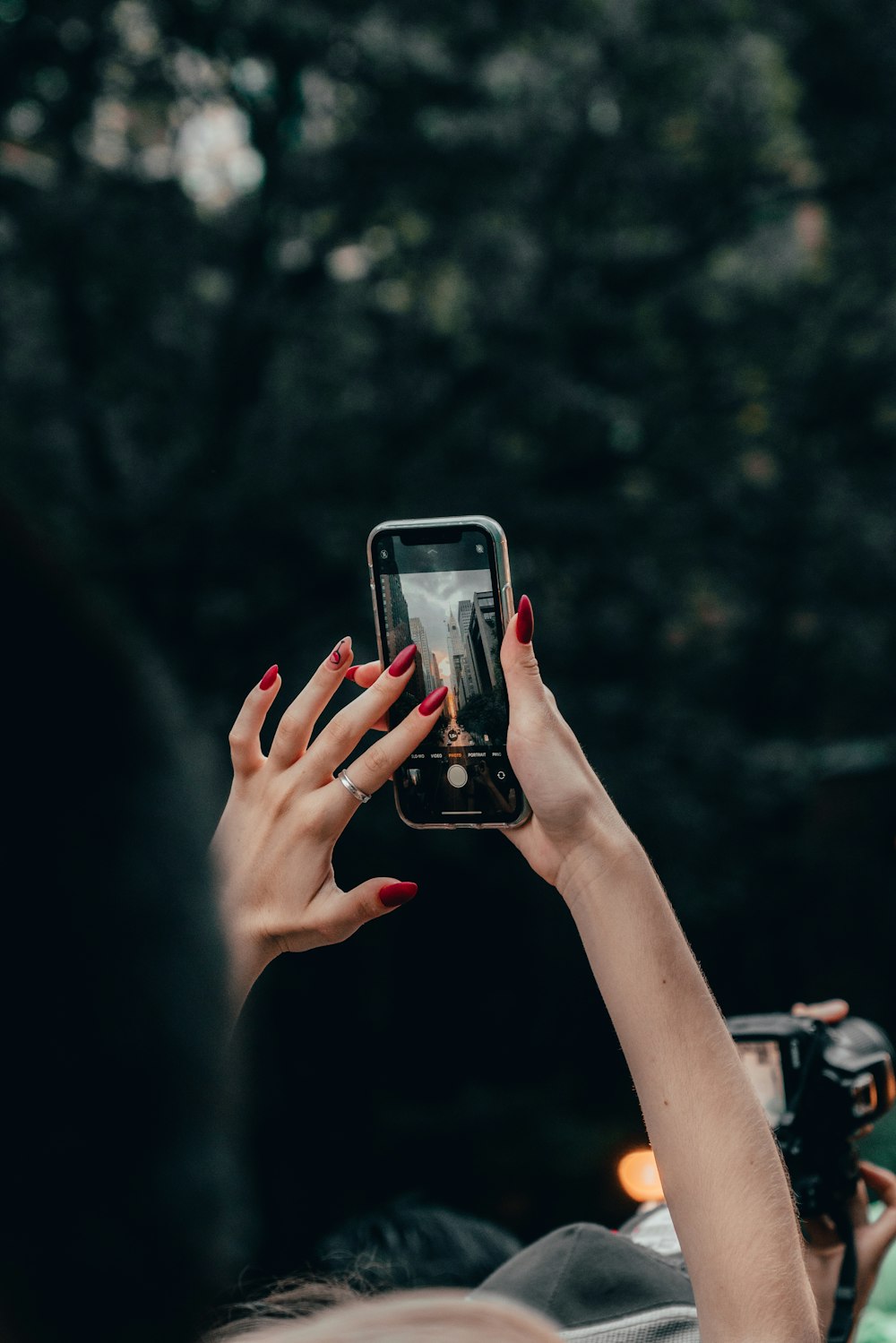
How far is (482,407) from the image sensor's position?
570 centimetres

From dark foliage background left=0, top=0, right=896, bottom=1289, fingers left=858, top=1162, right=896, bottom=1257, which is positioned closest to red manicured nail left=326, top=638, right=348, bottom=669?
fingers left=858, top=1162, right=896, bottom=1257

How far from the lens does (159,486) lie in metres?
5.34

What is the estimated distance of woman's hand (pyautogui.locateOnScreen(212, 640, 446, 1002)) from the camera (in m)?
1.08

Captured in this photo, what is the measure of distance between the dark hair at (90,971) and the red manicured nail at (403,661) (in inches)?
24.8

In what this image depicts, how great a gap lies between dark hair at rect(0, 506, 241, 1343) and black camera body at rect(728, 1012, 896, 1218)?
41.7 inches

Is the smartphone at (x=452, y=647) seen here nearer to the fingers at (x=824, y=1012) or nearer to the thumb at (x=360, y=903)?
the thumb at (x=360, y=903)

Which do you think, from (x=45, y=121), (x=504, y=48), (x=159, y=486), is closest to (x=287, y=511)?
(x=159, y=486)

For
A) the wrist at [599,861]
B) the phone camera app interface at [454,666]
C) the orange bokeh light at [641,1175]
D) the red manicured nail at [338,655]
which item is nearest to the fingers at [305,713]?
the red manicured nail at [338,655]

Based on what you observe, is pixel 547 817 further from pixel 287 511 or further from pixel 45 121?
pixel 45 121

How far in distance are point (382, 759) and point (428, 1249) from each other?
0.94 metres

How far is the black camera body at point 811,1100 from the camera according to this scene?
4.75 feet

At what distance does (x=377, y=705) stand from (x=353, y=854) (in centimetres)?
438

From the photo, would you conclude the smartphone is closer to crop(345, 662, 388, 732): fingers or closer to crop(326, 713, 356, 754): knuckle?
crop(345, 662, 388, 732): fingers

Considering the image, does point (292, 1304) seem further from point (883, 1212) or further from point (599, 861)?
point (883, 1212)
